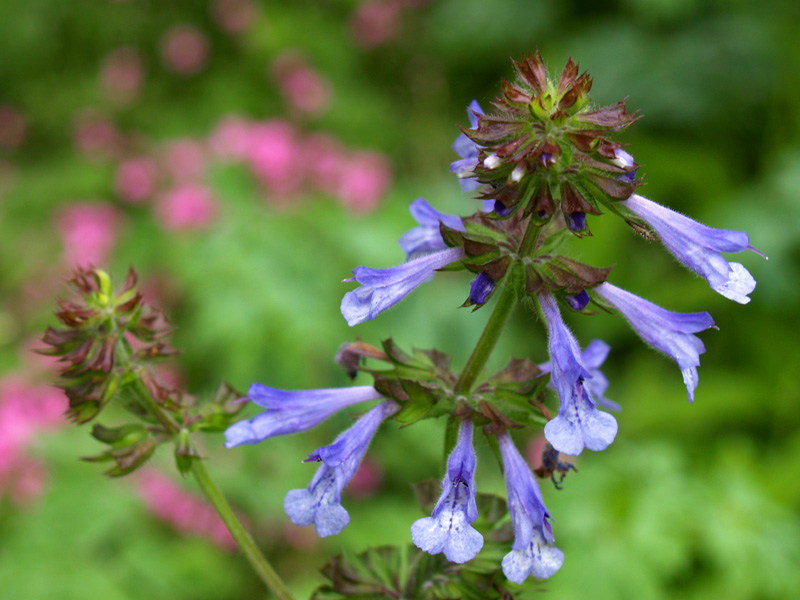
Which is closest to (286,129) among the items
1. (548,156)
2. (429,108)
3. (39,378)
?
(429,108)

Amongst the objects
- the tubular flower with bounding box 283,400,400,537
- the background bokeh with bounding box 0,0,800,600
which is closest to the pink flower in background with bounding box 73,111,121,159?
the background bokeh with bounding box 0,0,800,600

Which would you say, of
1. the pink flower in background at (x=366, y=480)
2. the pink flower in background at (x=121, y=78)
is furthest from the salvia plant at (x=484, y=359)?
the pink flower in background at (x=121, y=78)

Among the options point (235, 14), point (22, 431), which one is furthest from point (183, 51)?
point (22, 431)

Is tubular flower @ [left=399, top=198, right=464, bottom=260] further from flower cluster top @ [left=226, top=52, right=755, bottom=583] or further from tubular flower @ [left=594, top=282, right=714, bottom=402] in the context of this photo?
tubular flower @ [left=594, top=282, right=714, bottom=402]

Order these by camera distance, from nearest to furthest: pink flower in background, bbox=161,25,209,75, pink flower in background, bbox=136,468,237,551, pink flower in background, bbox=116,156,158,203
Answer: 1. pink flower in background, bbox=136,468,237,551
2. pink flower in background, bbox=116,156,158,203
3. pink flower in background, bbox=161,25,209,75

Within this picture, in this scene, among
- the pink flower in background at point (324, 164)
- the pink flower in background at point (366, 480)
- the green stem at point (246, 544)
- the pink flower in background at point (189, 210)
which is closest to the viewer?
the green stem at point (246, 544)

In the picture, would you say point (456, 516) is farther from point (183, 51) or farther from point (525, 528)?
point (183, 51)

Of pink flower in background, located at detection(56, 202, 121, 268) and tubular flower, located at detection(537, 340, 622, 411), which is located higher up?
tubular flower, located at detection(537, 340, 622, 411)

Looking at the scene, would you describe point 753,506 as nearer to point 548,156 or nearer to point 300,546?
point 300,546

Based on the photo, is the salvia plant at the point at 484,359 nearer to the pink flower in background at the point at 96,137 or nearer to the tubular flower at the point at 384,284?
the tubular flower at the point at 384,284
